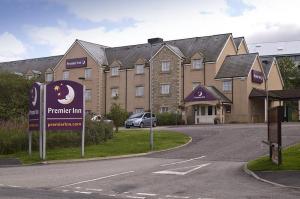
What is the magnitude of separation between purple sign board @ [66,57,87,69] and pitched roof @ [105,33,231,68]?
358 cm

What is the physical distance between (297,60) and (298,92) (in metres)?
55.0

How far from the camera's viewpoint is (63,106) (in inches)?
1018

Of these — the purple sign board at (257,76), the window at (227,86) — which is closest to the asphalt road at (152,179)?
the window at (227,86)

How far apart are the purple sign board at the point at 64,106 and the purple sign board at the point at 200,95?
105 ft

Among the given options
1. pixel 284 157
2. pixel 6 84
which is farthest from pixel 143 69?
pixel 284 157

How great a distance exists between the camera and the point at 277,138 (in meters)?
18.1

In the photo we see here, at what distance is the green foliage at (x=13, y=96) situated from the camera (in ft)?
136

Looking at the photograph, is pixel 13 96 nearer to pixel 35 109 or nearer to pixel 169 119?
pixel 35 109

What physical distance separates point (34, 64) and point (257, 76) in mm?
38037

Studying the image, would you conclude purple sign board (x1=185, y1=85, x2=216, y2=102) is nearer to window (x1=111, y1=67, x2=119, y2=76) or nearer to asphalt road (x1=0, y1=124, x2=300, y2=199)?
window (x1=111, y1=67, x2=119, y2=76)

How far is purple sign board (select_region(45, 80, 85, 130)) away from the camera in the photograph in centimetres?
2552

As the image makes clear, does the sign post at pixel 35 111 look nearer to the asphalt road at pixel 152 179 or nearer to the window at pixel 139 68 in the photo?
the asphalt road at pixel 152 179

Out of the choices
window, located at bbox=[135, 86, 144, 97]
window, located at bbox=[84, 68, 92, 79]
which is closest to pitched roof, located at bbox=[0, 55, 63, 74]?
window, located at bbox=[84, 68, 92, 79]

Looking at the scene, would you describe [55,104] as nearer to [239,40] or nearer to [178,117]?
[178,117]
